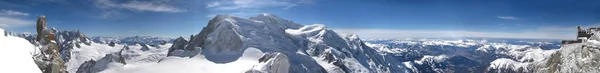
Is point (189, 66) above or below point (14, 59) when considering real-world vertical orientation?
below

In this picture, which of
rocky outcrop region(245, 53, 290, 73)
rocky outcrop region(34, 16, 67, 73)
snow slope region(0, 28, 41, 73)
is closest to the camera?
snow slope region(0, 28, 41, 73)

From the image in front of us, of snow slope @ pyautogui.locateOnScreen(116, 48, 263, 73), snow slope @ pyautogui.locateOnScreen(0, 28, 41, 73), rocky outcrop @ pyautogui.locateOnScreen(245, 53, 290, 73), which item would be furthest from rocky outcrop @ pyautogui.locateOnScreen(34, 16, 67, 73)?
snow slope @ pyautogui.locateOnScreen(116, 48, 263, 73)

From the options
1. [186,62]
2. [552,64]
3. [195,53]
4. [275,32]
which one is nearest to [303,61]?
[275,32]

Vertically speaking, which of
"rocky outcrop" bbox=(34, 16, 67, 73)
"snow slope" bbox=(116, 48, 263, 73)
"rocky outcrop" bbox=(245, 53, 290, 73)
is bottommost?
"snow slope" bbox=(116, 48, 263, 73)

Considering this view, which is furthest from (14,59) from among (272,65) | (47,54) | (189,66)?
(189,66)

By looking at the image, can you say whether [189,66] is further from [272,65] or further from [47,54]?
[47,54]

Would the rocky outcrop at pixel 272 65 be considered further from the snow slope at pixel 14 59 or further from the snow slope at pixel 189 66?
the snow slope at pixel 14 59

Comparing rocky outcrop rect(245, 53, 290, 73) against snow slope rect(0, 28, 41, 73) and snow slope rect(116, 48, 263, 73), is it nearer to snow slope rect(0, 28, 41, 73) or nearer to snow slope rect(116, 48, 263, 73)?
snow slope rect(116, 48, 263, 73)

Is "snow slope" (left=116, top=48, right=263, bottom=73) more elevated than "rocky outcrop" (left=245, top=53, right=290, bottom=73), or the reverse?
"rocky outcrop" (left=245, top=53, right=290, bottom=73)
